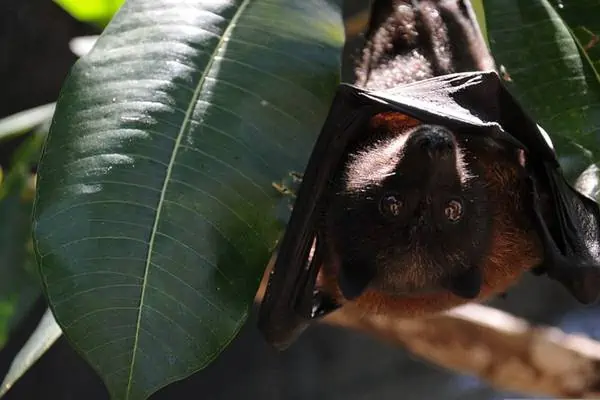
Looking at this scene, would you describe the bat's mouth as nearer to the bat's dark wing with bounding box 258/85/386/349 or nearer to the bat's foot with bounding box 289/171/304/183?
the bat's dark wing with bounding box 258/85/386/349

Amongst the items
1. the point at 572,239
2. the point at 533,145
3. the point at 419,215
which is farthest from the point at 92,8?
the point at 572,239

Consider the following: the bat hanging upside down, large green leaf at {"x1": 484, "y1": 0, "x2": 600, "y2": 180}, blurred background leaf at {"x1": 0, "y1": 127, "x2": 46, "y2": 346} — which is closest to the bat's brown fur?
the bat hanging upside down

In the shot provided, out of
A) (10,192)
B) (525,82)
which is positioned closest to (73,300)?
(525,82)

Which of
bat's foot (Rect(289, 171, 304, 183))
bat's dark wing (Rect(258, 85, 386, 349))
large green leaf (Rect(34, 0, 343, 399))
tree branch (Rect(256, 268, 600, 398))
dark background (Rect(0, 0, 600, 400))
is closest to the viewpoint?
large green leaf (Rect(34, 0, 343, 399))

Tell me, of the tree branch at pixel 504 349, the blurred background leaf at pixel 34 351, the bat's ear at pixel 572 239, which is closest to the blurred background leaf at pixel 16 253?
the blurred background leaf at pixel 34 351

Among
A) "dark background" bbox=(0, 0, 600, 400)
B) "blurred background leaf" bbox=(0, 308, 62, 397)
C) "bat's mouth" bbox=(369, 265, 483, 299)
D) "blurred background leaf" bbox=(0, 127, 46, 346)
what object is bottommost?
"dark background" bbox=(0, 0, 600, 400)

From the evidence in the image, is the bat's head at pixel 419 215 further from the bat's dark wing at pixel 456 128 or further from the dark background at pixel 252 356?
the dark background at pixel 252 356
